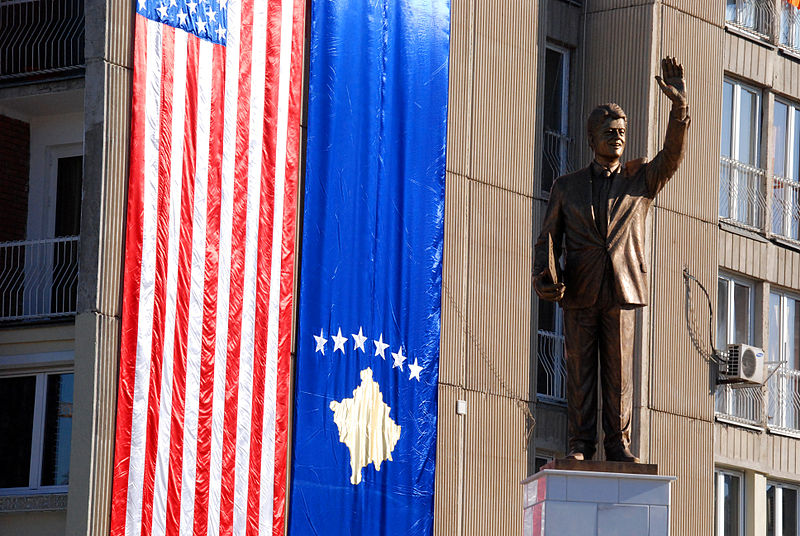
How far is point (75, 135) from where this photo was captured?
94.5ft

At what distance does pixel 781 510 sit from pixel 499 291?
8.30m

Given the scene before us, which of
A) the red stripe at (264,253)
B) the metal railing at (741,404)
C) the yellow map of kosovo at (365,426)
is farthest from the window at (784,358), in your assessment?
the red stripe at (264,253)

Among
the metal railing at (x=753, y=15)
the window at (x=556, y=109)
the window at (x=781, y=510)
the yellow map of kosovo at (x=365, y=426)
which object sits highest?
the metal railing at (x=753, y=15)

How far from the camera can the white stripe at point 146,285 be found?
81.8 ft

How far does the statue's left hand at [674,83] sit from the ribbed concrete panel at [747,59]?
1964 cm

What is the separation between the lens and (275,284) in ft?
90.2

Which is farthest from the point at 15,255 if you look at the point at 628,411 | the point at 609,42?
the point at 628,411

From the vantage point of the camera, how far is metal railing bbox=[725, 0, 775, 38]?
36156 millimetres

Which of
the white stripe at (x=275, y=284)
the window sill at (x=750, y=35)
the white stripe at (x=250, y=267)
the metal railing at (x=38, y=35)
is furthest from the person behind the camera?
the window sill at (x=750, y=35)

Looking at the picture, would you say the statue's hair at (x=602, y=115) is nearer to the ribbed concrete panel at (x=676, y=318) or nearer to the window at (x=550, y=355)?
the window at (x=550, y=355)

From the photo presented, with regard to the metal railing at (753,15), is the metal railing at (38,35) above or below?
below

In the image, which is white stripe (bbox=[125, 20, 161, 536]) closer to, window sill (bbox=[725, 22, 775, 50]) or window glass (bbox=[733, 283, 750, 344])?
window sill (bbox=[725, 22, 775, 50])

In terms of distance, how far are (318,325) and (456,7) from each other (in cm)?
641

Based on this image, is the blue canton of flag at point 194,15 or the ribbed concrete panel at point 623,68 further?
the ribbed concrete panel at point 623,68
